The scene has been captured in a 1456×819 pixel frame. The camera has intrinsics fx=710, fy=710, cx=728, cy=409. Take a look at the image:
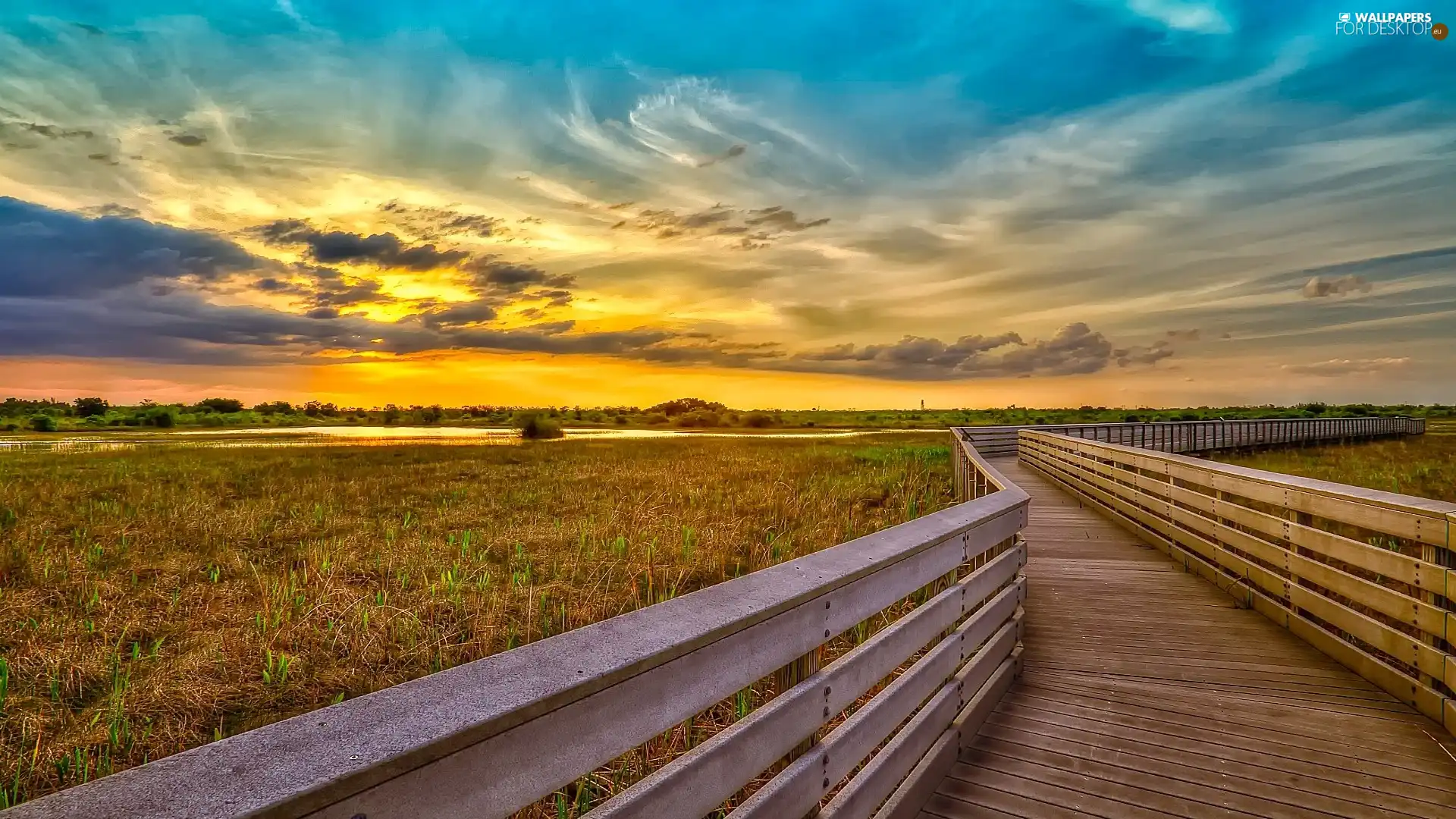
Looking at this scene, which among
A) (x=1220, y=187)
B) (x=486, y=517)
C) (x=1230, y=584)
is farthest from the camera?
(x=1220, y=187)

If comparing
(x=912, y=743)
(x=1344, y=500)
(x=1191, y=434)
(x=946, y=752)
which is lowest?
(x=946, y=752)

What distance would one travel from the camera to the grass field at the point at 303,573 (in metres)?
5.50

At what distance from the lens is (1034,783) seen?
143 inches

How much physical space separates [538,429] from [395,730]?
48.0 meters

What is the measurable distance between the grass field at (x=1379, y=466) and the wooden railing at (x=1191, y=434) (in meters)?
1.91

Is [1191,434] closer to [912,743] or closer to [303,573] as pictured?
[303,573]

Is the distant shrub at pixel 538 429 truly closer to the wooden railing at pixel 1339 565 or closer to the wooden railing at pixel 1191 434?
the wooden railing at pixel 1191 434

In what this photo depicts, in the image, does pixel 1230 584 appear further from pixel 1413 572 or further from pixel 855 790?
pixel 855 790

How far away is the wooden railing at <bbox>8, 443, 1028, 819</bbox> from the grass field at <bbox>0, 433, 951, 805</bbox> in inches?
166

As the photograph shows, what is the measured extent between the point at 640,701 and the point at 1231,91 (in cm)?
1972

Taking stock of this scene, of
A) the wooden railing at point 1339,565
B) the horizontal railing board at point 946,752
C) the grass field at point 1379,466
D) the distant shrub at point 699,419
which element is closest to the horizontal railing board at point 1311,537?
the wooden railing at point 1339,565

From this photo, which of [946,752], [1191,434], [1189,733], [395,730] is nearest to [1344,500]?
[1189,733]

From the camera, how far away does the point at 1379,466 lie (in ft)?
73.8

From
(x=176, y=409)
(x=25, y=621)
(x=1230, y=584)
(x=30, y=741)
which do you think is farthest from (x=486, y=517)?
(x=176, y=409)
